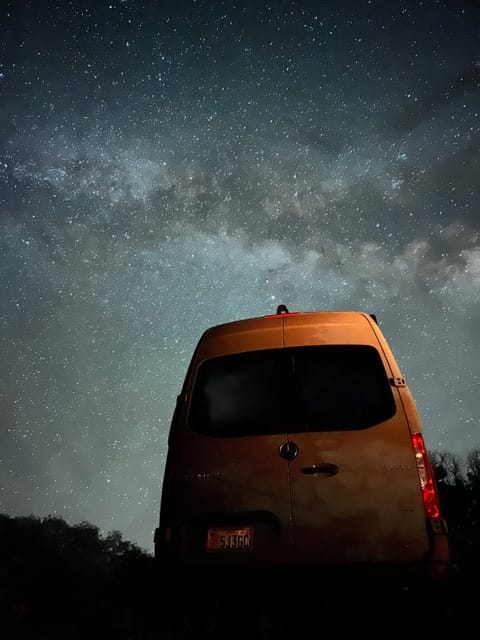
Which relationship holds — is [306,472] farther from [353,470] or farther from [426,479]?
[426,479]

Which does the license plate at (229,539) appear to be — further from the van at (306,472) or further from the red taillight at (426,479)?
the red taillight at (426,479)

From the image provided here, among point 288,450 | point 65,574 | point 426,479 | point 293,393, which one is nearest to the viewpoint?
point 426,479

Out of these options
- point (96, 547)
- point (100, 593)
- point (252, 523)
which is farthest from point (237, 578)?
point (96, 547)

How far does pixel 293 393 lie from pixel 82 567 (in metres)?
55.7

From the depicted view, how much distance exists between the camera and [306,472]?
3.77m

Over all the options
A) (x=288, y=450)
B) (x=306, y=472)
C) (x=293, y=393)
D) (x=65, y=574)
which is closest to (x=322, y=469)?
(x=306, y=472)

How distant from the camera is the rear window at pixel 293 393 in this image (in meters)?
3.93

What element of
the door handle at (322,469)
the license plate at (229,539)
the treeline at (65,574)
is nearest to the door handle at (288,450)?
the door handle at (322,469)

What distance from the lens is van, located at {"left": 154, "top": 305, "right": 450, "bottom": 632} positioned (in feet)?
11.7

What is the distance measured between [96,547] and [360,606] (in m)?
80.1

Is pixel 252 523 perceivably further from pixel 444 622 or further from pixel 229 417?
pixel 444 622

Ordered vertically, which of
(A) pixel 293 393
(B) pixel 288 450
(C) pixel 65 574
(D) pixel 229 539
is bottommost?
(D) pixel 229 539

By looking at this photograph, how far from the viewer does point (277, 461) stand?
383 cm

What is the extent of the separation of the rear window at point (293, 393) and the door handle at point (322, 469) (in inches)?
9.4
